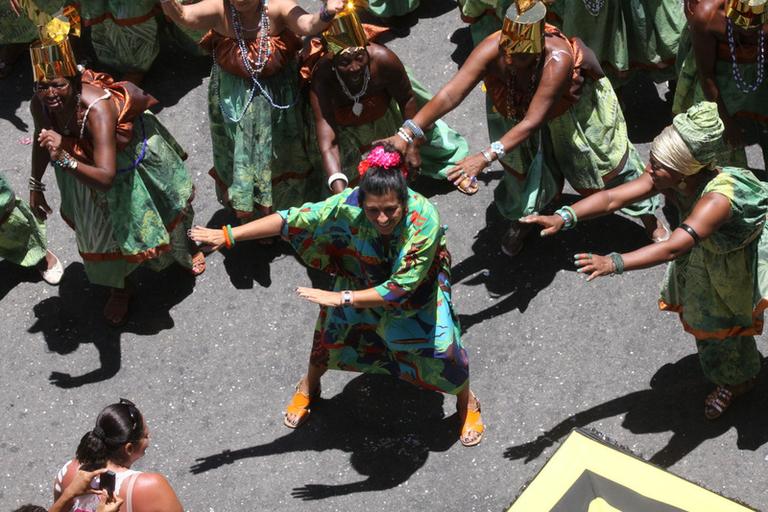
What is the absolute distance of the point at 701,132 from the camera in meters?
4.64

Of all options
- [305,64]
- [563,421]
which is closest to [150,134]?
[305,64]

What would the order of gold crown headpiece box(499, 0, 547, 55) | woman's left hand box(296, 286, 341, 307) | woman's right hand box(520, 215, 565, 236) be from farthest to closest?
gold crown headpiece box(499, 0, 547, 55)
woman's right hand box(520, 215, 565, 236)
woman's left hand box(296, 286, 341, 307)

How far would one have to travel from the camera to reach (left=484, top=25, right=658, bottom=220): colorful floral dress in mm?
5816

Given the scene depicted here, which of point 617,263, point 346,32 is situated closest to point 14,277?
point 346,32

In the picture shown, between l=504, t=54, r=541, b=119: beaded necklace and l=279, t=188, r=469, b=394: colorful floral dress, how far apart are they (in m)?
0.97

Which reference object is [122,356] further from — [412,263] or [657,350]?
[657,350]

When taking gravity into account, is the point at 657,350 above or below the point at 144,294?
above

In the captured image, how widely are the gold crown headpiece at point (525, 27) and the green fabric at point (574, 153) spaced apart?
503mm

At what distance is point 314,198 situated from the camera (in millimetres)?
6574

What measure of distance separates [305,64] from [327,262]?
123 cm

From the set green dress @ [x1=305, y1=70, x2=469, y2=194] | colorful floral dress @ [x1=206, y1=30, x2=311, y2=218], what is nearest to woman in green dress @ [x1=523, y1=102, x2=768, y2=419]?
green dress @ [x1=305, y1=70, x2=469, y2=194]

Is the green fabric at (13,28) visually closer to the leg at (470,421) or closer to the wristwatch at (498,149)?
the wristwatch at (498,149)

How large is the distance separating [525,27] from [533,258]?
148 centimetres

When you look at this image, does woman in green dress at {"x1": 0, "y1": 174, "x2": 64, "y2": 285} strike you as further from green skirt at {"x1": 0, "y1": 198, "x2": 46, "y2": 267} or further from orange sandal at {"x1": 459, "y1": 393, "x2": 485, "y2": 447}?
orange sandal at {"x1": 459, "y1": 393, "x2": 485, "y2": 447}
